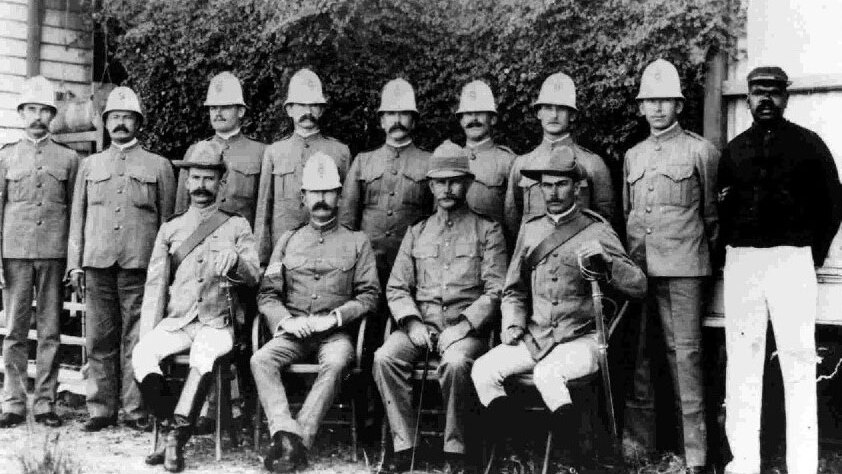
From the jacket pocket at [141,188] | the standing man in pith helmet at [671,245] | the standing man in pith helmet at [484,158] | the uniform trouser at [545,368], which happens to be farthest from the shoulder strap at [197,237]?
the standing man in pith helmet at [671,245]

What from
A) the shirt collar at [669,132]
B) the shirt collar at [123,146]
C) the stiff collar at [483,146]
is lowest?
the shirt collar at [123,146]

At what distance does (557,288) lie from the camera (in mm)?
5059

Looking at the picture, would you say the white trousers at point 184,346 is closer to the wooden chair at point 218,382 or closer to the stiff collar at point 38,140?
the wooden chair at point 218,382

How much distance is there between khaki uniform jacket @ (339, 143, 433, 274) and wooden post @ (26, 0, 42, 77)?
423 cm

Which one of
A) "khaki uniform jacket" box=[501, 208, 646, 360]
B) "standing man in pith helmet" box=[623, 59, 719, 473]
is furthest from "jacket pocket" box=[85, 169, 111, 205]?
"standing man in pith helmet" box=[623, 59, 719, 473]

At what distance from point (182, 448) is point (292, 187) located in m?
1.85

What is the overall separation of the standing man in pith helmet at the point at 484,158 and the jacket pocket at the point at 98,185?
7.55ft

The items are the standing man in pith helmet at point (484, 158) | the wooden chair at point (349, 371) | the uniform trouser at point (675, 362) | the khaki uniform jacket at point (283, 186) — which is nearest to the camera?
the uniform trouser at point (675, 362)

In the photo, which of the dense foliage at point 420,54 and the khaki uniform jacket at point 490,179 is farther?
the khaki uniform jacket at point 490,179

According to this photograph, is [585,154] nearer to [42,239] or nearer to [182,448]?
[182,448]

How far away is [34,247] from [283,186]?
1.65 m

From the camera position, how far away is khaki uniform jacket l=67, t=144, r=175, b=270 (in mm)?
6027

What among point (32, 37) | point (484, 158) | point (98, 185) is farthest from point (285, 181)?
point (32, 37)

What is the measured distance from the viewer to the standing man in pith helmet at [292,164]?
243 inches
